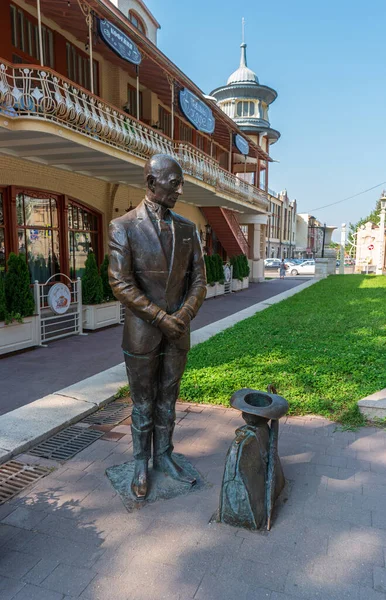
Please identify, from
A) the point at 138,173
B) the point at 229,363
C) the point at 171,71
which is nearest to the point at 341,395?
the point at 229,363

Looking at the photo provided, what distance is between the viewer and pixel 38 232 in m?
11.8

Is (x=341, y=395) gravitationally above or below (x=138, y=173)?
below

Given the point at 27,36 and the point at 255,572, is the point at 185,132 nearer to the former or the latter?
the point at 27,36

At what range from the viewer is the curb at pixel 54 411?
410cm

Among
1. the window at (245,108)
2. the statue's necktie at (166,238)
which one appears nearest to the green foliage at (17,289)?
the statue's necktie at (166,238)

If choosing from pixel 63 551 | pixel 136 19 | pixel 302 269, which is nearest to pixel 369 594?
pixel 63 551

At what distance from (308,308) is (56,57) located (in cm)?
1016

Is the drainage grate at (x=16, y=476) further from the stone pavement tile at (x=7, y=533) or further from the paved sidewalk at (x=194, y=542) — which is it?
the stone pavement tile at (x=7, y=533)

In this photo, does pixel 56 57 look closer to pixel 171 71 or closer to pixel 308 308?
pixel 171 71

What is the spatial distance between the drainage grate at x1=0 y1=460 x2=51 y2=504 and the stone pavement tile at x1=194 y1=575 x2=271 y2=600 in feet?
5.62

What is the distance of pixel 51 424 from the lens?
446cm

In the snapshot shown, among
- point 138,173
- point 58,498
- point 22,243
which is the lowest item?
point 58,498

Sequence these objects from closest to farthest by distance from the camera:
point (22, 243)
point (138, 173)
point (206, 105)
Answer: point (22, 243) → point (138, 173) → point (206, 105)

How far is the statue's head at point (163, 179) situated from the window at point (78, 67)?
11.0 metres
